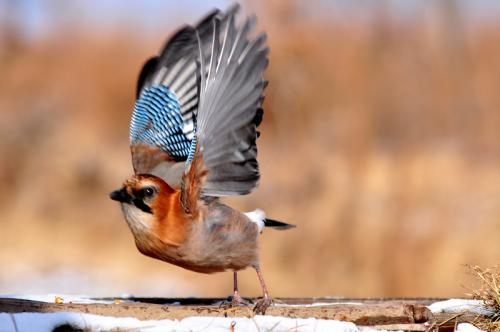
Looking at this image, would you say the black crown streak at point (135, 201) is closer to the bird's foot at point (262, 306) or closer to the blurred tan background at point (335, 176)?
the bird's foot at point (262, 306)

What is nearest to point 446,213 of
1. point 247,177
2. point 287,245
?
point 287,245

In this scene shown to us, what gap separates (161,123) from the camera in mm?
6891

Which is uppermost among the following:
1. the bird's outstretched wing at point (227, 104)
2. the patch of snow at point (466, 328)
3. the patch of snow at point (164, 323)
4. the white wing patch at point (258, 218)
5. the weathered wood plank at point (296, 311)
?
the bird's outstretched wing at point (227, 104)

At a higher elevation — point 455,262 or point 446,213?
point 446,213

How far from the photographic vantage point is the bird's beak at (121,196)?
551 cm

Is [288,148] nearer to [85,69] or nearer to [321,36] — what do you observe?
[321,36]

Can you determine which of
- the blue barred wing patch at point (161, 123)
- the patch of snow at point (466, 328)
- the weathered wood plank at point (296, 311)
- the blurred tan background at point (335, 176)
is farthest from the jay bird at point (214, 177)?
the blurred tan background at point (335, 176)

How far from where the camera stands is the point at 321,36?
44.2 ft

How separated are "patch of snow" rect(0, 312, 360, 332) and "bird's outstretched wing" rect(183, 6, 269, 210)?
1506 millimetres

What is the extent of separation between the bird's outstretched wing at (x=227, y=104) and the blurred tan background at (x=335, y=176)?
5366mm

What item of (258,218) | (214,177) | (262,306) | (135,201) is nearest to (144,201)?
Answer: (135,201)

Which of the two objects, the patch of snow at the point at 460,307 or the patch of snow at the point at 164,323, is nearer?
the patch of snow at the point at 164,323

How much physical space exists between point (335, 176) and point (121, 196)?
6604 millimetres

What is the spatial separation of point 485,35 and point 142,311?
16.7 meters
